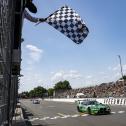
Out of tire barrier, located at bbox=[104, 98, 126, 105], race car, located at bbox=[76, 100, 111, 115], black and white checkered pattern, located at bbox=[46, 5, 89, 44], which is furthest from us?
tire barrier, located at bbox=[104, 98, 126, 105]

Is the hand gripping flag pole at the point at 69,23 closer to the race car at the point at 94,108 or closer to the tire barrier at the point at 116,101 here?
the race car at the point at 94,108

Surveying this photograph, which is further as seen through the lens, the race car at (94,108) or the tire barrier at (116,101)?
the tire barrier at (116,101)

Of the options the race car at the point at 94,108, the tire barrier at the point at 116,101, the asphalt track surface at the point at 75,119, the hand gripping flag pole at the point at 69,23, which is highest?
the hand gripping flag pole at the point at 69,23

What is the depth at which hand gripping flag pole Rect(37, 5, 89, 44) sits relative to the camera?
7449 mm

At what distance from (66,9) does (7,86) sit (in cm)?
185

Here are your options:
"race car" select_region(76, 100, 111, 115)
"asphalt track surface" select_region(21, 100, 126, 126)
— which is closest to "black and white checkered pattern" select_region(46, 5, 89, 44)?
"asphalt track surface" select_region(21, 100, 126, 126)

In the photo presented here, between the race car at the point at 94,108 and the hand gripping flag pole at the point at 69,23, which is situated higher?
the hand gripping flag pole at the point at 69,23

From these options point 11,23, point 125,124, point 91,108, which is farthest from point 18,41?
point 91,108

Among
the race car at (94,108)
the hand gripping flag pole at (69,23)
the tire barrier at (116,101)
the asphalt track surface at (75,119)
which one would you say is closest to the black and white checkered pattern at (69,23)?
the hand gripping flag pole at (69,23)

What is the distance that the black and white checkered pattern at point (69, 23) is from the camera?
7449 mm

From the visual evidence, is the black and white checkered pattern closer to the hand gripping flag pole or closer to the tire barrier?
the hand gripping flag pole

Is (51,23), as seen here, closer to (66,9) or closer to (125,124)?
(66,9)

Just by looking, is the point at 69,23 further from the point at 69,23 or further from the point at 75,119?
the point at 75,119

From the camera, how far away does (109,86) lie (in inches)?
3253
